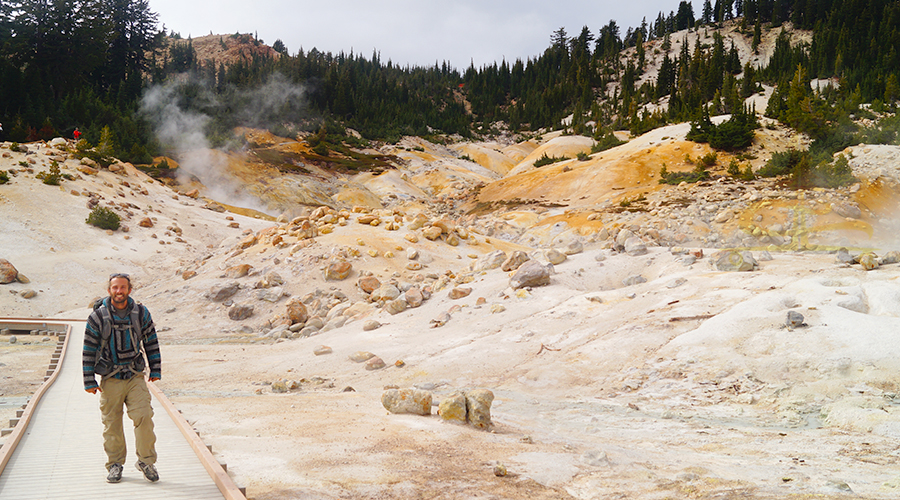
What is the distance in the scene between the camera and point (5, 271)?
1730 centimetres

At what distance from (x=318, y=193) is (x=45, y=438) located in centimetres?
3691

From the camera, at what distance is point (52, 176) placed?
2597cm

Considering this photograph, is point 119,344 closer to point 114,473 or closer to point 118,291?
point 118,291

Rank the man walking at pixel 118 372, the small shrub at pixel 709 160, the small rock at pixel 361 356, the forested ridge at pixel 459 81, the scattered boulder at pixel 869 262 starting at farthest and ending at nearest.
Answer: the forested ridge at pixel 459 81 → the small shrub at pixel 709 160 → the small rock at pixel 361 356 → the scattered boulder at pixel 869 262 → the man walking at pixel 118 372

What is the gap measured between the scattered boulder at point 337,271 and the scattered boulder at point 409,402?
10587 mm

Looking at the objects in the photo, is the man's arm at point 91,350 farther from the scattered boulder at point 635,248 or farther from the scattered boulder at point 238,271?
the scattered boulder at point 238,271

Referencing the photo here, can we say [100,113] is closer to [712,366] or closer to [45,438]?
[45,438]

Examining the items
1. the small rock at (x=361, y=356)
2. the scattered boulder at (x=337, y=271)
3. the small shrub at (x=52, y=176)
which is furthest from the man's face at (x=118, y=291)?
the small shrub at (x=52, y=176)

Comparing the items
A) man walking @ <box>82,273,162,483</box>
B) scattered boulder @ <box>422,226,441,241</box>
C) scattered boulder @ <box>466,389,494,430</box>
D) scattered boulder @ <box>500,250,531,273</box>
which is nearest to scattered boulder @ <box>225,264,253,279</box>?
scattered boulder @ <box>422,226,441,241</box>

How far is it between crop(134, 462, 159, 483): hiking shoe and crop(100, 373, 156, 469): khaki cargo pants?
31 millimetres

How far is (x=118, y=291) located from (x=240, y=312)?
12.5m

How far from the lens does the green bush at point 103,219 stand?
78.4ft

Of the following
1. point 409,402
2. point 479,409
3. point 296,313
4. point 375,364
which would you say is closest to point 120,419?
point 409,402

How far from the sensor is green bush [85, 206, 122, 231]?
941 inches
